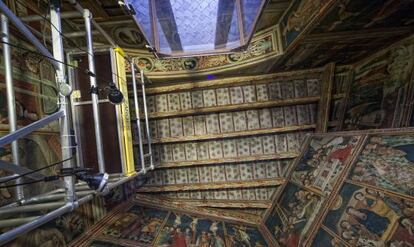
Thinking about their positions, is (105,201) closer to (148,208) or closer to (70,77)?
(148,208)

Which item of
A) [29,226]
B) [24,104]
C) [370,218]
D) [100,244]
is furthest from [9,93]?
[370,218]

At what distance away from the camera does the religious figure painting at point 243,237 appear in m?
4.08

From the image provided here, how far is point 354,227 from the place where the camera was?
292 cm

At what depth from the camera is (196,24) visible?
4562mm

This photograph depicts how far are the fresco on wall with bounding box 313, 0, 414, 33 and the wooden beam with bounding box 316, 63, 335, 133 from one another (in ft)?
5.11

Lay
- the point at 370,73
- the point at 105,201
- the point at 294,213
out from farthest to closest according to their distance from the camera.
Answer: the point at 370,73 → the point at 105,201 → the point at 294,213

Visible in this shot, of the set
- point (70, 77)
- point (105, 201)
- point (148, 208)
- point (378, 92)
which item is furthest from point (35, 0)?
point (378, 92)

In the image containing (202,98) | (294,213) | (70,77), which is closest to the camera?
(70,77)

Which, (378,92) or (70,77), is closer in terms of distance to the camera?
(70,77)

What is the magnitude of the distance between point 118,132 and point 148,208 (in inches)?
68.9

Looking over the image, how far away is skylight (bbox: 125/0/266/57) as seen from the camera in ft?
13.8

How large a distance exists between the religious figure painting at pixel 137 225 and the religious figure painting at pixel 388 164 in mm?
2800

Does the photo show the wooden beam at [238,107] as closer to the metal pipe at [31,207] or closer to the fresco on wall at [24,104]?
the fresco on wall at [24,104]

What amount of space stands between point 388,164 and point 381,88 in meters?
1.95
